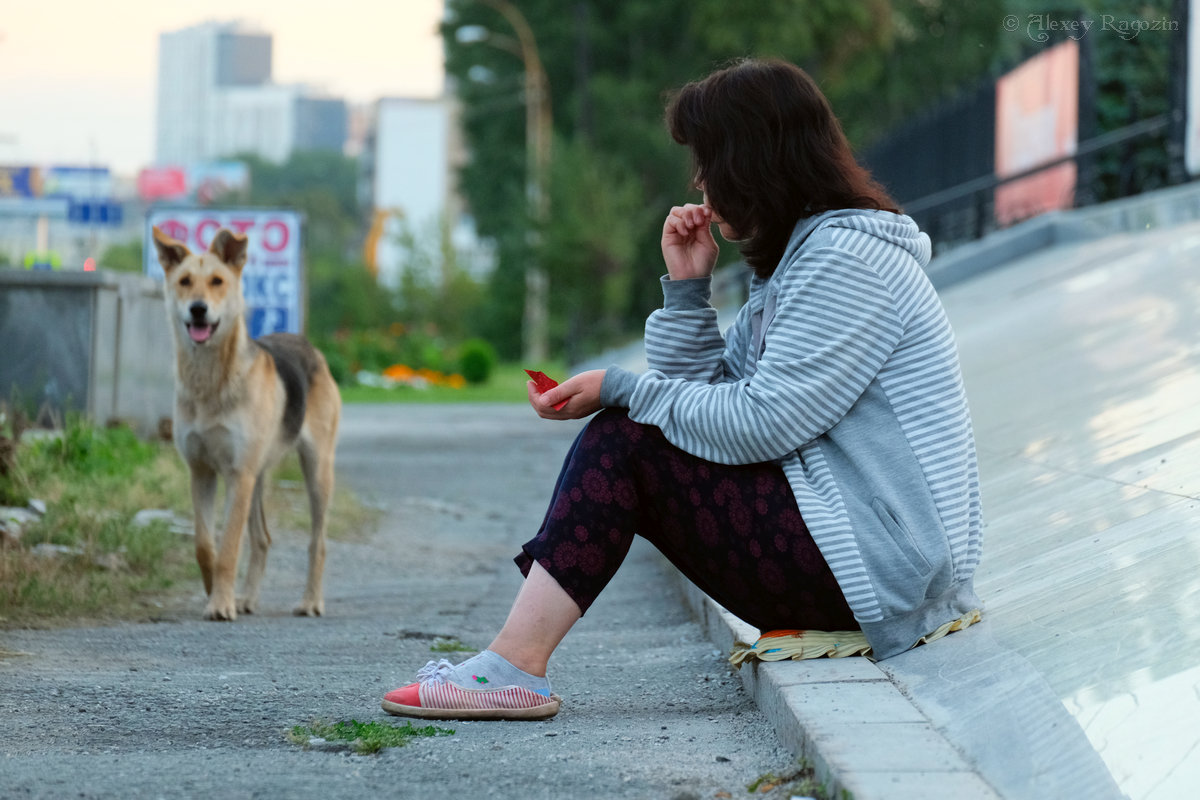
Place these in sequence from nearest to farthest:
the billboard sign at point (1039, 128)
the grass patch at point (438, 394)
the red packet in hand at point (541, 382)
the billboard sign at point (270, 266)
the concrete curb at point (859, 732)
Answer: the concrete curb at point (859, 732)
the red packet in hand at point (541, 382)
the billboard sign at point (270, 266)
the billboard sign at point (1039, 128)
the grass patch at point (438, 394)

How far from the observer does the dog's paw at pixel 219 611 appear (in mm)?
5355

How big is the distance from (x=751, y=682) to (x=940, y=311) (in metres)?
1.11

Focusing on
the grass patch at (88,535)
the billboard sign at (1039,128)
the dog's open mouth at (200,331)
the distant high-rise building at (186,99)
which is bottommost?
the grass patch at (88,535)

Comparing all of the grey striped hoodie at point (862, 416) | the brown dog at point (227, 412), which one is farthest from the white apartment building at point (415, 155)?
the grey striped hoodie at point (862, 416)

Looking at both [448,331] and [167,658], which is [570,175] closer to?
[448,331]

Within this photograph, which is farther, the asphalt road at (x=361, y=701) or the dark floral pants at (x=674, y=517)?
the dark floral pants at (x=674, y=517)

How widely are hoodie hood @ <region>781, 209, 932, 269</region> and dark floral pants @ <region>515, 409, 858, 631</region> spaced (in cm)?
→ 57

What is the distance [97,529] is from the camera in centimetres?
609

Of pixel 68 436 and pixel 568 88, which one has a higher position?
pixel 568 88

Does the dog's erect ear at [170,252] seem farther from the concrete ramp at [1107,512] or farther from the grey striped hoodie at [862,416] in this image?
the concrete ramp at [1107,512]

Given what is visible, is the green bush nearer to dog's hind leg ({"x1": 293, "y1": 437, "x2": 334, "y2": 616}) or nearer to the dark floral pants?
dog's hind leg ({"x1": 293, "y1": 437, "x2": 334, "y2": 616})

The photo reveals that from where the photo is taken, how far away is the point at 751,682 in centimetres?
357

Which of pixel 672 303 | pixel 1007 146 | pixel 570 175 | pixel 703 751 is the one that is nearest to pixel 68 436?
pixel 672 303

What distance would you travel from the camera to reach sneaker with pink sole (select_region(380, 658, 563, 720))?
3.33m
